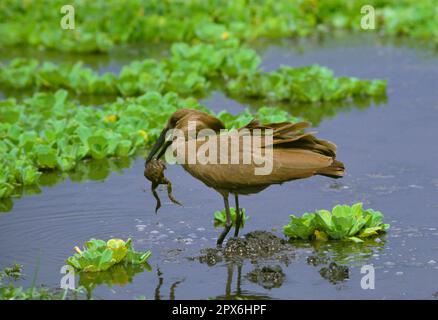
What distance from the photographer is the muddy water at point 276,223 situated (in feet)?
21.3

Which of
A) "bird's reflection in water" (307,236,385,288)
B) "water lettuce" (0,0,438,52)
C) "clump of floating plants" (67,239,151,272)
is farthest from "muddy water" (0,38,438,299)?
"water lettuce" (0,0,438,52)

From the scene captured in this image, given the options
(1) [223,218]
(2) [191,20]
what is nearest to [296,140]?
(1) [223,218]

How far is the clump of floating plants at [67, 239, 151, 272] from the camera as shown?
6723 millimetres

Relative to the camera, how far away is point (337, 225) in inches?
284

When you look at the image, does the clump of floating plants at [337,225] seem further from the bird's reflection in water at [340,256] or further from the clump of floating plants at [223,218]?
the clump of floating plants at [223,218]

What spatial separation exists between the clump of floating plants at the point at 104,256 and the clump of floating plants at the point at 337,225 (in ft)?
3.76

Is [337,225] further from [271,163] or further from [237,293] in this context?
[237,293]

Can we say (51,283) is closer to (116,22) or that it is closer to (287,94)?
(287,94)

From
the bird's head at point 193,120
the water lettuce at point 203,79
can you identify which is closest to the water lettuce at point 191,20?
the water lettuce at point 203,79

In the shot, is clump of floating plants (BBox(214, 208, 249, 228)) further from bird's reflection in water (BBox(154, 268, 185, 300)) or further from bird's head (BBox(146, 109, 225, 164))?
bird's reflection in water (BBox(154, 268, 185, 300))

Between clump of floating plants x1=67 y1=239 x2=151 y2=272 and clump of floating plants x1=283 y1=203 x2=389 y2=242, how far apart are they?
1147 millimetres

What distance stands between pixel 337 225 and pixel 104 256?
1.70 m
